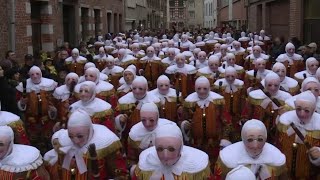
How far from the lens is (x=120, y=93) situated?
29.9ft

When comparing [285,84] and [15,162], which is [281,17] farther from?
[15,162]

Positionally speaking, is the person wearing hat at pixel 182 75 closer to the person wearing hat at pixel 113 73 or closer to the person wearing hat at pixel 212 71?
the person wearing hat at pixel 212 71

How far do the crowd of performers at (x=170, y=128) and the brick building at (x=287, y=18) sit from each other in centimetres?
568

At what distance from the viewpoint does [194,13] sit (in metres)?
82.4

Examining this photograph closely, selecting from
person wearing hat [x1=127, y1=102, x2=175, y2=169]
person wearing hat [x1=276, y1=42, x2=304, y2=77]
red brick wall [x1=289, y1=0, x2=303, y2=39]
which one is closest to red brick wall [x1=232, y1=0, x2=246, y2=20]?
red brick wall [x1=289, y1=0, x2=303, y2=39]

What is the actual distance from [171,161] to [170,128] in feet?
0.89

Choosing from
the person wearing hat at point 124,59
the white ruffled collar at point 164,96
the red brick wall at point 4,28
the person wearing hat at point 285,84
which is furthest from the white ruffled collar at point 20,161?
the red brick wall at point 4,28

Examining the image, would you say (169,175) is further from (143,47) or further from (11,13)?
(143,47)

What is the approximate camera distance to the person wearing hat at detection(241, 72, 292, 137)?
7383 millimetres

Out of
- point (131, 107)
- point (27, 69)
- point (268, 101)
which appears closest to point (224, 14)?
point (27, 69)

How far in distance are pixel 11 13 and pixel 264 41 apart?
403 inches

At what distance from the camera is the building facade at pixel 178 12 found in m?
84.1

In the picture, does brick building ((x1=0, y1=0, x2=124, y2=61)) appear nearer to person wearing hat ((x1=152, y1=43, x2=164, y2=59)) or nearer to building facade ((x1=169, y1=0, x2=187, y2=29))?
person wearing hat ((x1=152, y1=43, x2=164, y2=59))

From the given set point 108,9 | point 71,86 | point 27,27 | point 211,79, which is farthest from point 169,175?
point 108,9
